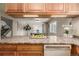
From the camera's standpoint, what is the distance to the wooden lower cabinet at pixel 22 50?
2.71 m

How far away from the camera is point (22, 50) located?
273 centimetres

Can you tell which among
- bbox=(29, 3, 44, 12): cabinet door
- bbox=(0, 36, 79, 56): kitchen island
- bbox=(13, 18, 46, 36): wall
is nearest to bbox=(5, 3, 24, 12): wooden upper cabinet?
bbox=(29, 3, 44, 12): cabinet door

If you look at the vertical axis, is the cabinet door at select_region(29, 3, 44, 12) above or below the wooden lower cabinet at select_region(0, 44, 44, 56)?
above

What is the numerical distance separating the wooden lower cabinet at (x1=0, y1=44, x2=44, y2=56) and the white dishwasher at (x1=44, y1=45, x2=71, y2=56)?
9cm

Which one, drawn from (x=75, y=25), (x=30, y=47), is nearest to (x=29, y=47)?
(x=30, y=47)

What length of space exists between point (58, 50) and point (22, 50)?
601 mm

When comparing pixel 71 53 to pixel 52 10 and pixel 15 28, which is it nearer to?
pixel 52 10

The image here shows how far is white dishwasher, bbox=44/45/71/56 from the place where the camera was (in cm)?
270

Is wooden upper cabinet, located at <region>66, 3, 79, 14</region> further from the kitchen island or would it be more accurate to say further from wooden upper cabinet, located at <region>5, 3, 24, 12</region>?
wooden upper cabinet, located at <region>5, 3, 24, 12</region>

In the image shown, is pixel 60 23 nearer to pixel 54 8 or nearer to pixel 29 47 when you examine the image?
pixel 54 8

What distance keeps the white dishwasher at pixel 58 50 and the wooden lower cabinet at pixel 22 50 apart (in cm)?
9

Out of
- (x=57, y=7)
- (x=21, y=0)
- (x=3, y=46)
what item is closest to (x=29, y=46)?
(x=3, y=46)

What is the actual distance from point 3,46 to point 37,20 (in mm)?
1036

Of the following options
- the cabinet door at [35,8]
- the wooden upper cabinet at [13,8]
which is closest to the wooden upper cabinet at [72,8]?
the cabinet door at [35,8]
